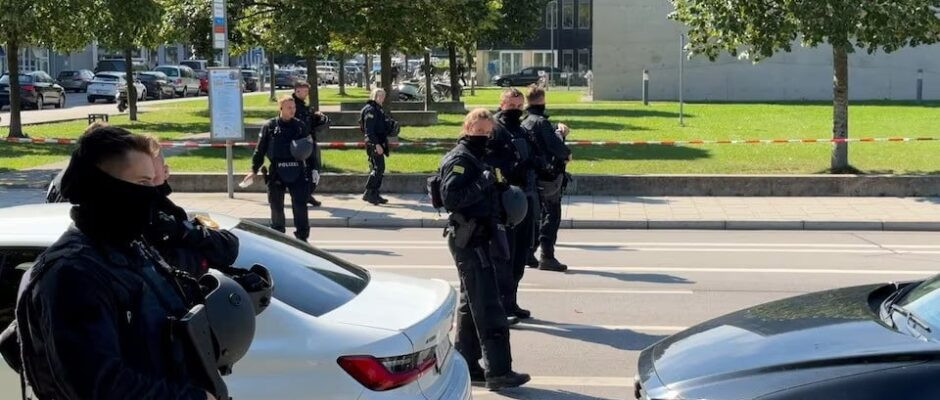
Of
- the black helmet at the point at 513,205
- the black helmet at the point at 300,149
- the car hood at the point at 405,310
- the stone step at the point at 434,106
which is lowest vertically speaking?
the car hood at the point at 405,310

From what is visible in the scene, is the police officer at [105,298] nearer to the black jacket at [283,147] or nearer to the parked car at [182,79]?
the black jacket at [283,147]

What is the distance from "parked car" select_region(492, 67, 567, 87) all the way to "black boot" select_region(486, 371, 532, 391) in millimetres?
64965

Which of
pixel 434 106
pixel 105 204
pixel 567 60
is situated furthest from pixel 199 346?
pixel 567 60

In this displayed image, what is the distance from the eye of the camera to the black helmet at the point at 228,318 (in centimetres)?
286

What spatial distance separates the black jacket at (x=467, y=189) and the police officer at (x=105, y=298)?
3619mm

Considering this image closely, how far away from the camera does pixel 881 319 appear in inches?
Answer: 177

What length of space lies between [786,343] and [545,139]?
217 inches

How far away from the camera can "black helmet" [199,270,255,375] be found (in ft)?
9.37

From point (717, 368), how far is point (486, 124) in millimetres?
2782

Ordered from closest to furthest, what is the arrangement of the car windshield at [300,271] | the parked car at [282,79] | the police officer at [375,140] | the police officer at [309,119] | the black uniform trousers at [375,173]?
1. the car windshield at [300,271]
2. the police officer at [309,119]
3. the police officer at [375,140]
4. the black uniform trousers at [375,173]
5. the parked car at [282,79]

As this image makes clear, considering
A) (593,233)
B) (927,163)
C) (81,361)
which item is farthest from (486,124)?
(927,163)

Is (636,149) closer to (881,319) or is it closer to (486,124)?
(486,124)

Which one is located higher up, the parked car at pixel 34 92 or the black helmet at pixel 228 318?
the parked car at pixel 34 92

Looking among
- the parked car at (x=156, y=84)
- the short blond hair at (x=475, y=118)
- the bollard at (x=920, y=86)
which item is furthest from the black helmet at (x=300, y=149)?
the parked car at (x=156, y=84)
